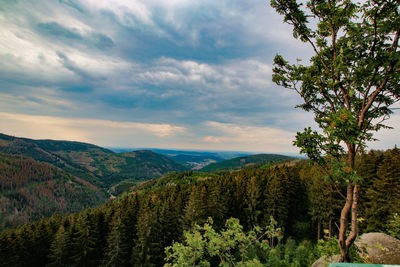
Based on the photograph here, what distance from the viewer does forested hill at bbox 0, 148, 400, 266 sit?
3031 centimetres

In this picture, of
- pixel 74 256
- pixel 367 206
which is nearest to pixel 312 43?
pixel 367 206

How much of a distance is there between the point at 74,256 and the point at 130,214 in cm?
1161

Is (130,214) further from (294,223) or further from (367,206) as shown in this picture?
(367,206)

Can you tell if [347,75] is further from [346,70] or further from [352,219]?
[352,219]

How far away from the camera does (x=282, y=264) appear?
26.4m

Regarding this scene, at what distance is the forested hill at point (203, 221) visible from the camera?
30.3m

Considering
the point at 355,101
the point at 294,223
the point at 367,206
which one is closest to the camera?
the point at 355,101

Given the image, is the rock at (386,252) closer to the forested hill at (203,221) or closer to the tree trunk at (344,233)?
the tree trunk at (344,233)

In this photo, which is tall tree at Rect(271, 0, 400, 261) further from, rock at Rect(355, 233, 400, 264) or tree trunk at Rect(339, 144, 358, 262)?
rock at Rect(355, 233, 400, 264)

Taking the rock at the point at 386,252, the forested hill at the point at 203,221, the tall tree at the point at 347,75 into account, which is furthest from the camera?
the forested hill at the point at 203,221

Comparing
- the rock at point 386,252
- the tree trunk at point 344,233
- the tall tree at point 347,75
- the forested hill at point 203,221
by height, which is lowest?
the forested hill at point 203,221

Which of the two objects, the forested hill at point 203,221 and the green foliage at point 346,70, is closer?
the green foliage at point 346,70

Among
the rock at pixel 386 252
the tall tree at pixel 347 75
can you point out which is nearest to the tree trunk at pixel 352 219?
the tall tree at pixel 347 75

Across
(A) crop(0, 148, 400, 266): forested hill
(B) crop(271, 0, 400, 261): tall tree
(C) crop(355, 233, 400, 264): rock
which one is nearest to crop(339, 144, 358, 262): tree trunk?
(B) crop(271, 0, 400, 261): tall tree
